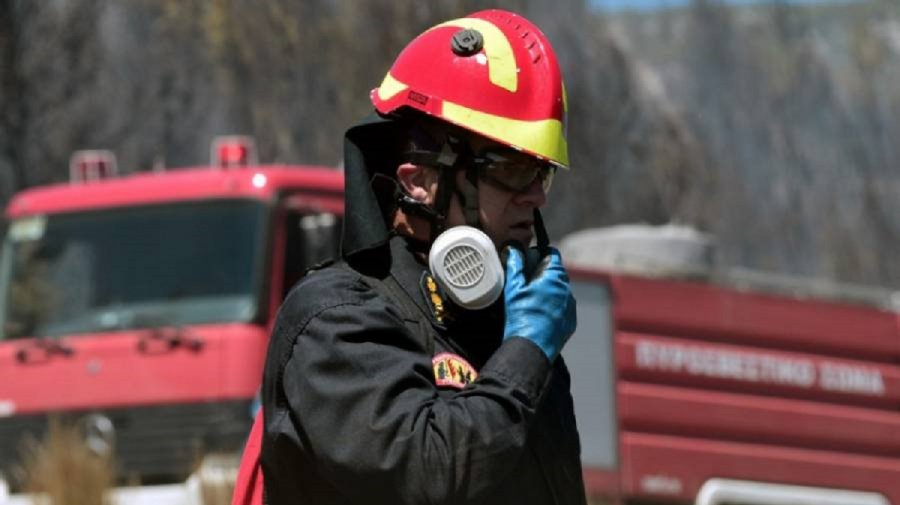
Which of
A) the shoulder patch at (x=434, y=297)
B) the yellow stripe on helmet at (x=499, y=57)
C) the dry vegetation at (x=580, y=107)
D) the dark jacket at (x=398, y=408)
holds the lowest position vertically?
the dry vegetation at (x=580, y=107)

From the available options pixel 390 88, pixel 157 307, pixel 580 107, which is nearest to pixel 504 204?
pixel 390 88

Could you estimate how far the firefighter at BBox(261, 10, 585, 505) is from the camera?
2992 mm

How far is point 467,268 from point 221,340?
7.45 meters

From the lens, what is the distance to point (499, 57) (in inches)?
130

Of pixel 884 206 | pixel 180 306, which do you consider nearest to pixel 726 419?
pixel 180 306

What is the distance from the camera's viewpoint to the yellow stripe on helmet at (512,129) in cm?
323

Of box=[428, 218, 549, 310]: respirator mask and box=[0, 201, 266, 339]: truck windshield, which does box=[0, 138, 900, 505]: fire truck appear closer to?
box=[0, 201, 266, 339]: truck windshield

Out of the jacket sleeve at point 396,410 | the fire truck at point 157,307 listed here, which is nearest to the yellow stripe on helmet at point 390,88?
the jacket sleeve at point 396,410

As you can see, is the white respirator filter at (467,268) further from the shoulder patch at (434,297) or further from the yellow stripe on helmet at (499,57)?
the yellow stripe on helmet at (499,57)

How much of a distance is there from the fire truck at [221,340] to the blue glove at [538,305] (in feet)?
20.9

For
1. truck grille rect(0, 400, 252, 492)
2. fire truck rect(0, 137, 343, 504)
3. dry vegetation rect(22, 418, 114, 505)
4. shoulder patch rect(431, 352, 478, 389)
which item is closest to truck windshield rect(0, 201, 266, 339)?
Answer: fire truck rect(0, 137, 343, 504)

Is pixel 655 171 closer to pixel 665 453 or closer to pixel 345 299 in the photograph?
pixel 665 453

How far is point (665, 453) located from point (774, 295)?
1367mm

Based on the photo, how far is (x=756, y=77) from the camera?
130 feet
